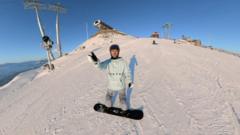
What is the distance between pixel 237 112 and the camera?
459cm

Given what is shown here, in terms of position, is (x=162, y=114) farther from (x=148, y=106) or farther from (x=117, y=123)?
(x=117, y=123)

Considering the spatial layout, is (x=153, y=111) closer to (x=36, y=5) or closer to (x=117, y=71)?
(x=117, y=71)

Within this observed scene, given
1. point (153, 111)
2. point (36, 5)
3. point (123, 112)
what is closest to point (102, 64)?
point (123, 112)

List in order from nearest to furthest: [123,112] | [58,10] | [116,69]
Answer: [116,69], [123,112], [58,10]

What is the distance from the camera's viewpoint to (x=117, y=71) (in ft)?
14.5

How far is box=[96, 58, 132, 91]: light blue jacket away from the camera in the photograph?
4402mm

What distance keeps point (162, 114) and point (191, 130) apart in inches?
38.6

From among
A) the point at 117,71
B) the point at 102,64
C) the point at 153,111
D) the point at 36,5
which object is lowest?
the point at 153,111

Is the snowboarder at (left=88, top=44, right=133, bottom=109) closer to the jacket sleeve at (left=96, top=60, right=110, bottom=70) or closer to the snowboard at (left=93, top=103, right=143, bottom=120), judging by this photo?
the jacket sleeve at (left=96, top=60, right=110, bottom=70)

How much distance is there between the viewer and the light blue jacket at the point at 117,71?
14.4ft

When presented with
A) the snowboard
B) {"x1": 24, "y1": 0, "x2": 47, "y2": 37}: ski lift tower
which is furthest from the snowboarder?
{"x1": 24, "y1": 0, "x2": 47, "y2": 37}: ski lift tower

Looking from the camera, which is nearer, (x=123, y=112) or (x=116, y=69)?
(x=116, y=69)

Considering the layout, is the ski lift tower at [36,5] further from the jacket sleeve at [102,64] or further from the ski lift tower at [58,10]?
the jacket sleeve at [102,64]

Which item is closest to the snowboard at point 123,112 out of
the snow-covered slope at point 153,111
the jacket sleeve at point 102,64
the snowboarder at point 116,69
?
the snow-covered slope at point 153,111
